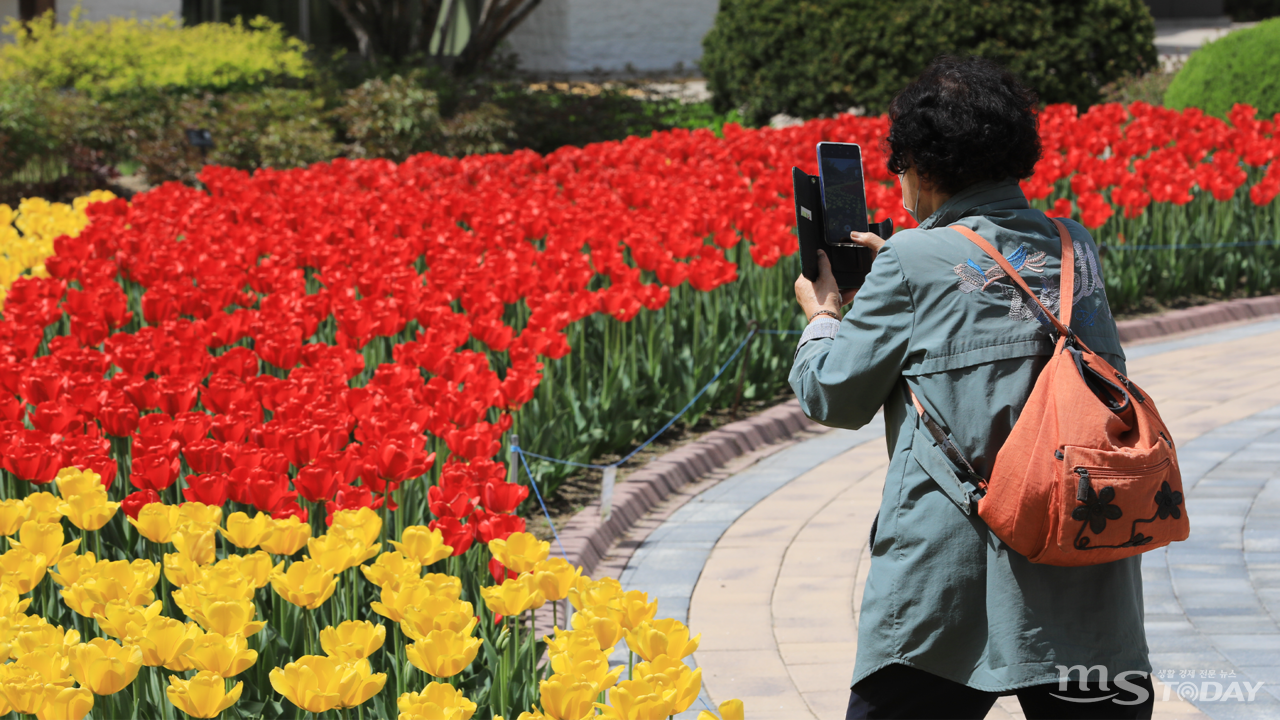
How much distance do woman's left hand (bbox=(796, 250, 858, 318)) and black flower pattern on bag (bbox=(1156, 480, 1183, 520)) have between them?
0.66 meters

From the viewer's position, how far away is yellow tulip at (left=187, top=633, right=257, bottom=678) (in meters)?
2.12

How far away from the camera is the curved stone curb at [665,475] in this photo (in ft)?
15.1

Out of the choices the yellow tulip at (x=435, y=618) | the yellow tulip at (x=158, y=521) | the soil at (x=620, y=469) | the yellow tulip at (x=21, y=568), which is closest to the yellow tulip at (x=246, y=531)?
the yellow tulip at (x=158, y=521)

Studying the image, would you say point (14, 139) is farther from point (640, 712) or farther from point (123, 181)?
point (640, 712)

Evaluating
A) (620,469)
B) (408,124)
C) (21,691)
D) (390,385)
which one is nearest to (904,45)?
(408,124)

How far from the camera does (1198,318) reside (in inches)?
324

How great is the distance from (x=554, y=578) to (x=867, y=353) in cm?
83

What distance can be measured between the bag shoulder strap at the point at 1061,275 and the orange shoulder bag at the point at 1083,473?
25 mm

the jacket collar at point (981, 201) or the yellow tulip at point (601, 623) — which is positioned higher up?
the jacket collar at point (981, 201)

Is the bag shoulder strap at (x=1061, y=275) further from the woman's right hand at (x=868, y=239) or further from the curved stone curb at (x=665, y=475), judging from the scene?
the curved stone curb at (x=665, y=475)

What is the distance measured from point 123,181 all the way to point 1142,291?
457 inches

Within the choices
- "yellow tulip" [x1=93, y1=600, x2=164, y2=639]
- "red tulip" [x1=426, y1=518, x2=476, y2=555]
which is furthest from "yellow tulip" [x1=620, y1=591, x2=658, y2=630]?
"yellow tulip" [x1=93, y1=600, x2=164, y2=639]

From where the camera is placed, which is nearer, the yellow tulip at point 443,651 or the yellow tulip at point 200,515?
the yellow tulip at point 443,651

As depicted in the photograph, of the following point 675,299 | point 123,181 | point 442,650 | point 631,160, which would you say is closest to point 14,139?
point 123,181
